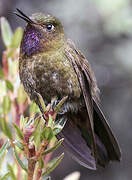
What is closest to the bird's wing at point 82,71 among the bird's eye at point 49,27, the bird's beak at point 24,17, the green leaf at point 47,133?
the bird's eye at point 49,27

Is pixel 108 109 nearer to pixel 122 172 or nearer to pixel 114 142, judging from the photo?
pixel 122 172

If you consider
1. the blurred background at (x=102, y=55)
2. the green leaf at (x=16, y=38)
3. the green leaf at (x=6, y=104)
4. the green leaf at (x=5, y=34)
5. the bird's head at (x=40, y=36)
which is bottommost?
the blurred background at (x=102, y=55)

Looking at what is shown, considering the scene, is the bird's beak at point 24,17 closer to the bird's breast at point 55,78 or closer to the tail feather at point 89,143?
the bird's breast at point 55,78

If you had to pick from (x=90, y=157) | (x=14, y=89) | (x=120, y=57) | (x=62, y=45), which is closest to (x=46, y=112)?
(x=14, y=89)

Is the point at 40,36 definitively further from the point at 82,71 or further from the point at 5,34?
the point at 5,34

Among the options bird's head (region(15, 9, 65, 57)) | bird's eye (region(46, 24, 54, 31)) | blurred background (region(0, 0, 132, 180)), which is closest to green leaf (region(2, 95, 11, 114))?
bird's head (region(15, 9, 65, 57))

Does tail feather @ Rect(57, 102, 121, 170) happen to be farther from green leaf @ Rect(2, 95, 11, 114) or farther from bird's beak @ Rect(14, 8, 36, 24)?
bird's beak @ Rect(14, 8, 36, 24)

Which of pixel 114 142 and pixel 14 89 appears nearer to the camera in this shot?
pixel 14 89
